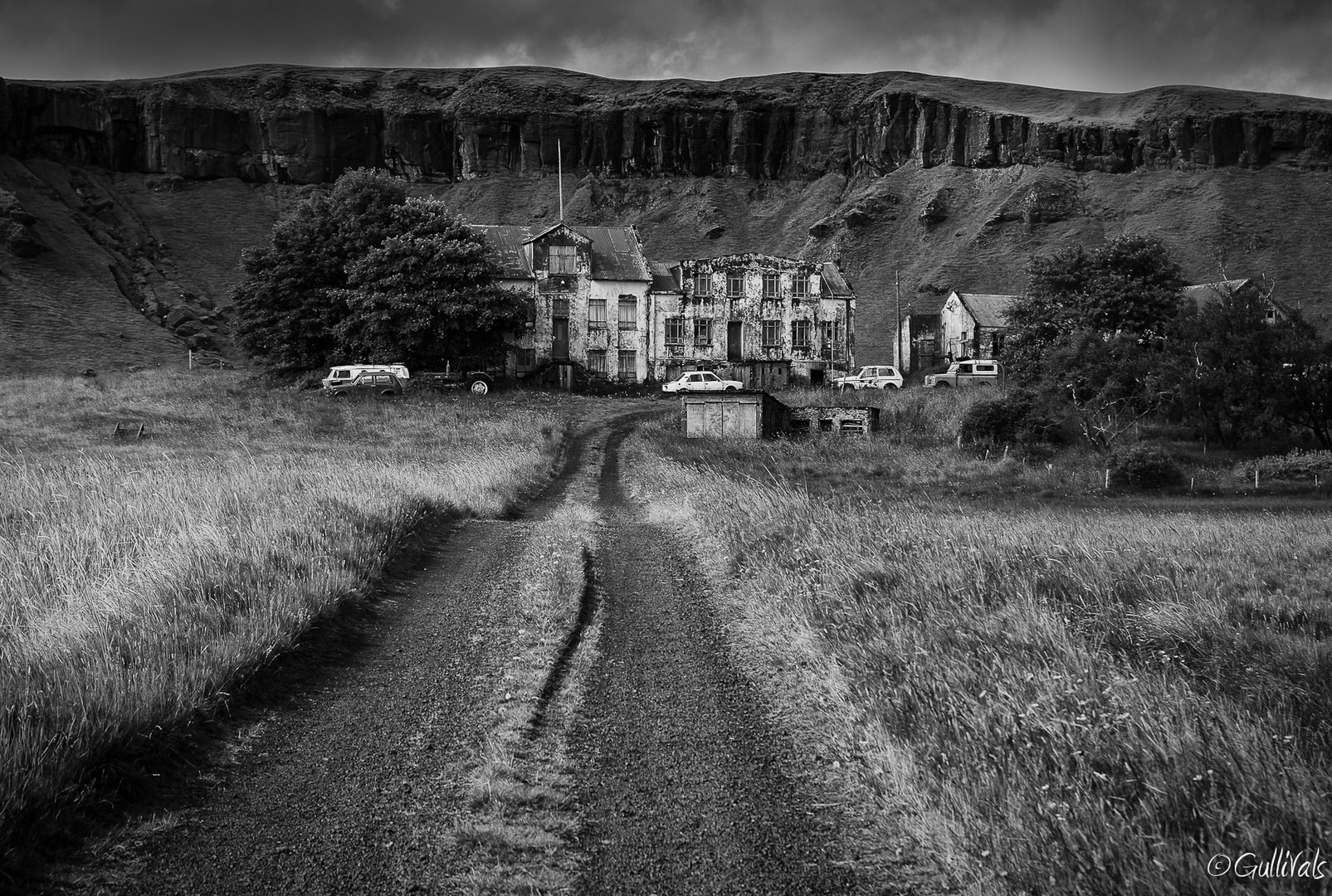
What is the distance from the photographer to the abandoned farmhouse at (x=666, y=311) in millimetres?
55719

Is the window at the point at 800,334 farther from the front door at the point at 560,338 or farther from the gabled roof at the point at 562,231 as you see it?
the front door at the point at 560,338

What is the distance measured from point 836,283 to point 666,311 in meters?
11.1

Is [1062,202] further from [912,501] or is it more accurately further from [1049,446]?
[912,501]

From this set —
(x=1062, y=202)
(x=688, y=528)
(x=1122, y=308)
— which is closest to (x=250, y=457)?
(x=688, y=528)

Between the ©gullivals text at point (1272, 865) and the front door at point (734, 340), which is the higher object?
the front door at point (734, 340)

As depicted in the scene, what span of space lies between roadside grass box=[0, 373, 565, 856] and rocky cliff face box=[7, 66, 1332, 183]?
11621 cm

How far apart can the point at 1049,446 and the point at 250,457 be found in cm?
2812

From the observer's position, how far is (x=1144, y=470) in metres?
30.2

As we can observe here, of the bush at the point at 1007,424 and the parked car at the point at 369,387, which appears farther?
the parked car at the point at 369,387

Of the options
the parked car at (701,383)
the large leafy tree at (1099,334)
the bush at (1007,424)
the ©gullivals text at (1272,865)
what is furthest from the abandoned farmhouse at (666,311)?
the ©gullivals text at (1272,865)

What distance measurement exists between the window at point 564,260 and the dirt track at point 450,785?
47.4m

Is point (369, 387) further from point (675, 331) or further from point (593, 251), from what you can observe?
point (675, 331)

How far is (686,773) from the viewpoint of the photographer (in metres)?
6.43

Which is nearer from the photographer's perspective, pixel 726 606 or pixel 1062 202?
pixel 726 606
